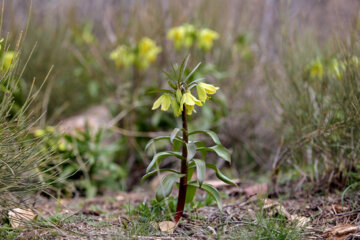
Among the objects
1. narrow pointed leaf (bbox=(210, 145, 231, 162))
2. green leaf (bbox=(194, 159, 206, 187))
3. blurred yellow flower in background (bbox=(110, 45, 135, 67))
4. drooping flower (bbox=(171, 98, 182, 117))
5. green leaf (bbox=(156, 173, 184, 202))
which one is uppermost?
blurred yellow flower in background (bbox=(110, 45, 135, 67))

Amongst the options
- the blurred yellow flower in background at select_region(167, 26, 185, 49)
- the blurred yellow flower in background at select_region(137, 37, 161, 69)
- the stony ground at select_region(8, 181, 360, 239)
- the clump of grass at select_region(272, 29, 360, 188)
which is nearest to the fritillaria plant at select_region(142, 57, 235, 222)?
the stony ground at select_region(8, 181, 360, 239)

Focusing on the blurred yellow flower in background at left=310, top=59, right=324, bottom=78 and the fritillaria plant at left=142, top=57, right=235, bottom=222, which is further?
the blurred yellow flower in background at left=310, top=59, right=324, bottom=78

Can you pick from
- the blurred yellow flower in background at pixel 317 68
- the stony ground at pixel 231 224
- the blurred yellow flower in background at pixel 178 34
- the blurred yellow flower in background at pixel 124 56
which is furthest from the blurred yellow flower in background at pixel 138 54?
the stony ground at pixel 231 224

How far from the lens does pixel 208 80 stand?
4.60m

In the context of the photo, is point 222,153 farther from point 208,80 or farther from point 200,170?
point 208,80

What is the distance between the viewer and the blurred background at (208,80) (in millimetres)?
2697

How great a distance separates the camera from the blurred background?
2.70 meters

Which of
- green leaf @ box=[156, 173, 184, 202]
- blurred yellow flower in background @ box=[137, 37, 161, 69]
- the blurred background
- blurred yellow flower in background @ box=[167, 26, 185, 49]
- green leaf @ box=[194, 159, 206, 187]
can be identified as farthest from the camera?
blurred yellow flower in background @ box=[137, 37, 161, 69]

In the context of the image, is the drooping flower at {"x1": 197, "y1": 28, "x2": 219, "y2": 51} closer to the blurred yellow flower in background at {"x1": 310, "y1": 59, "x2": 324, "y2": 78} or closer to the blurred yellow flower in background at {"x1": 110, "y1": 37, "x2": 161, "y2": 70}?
the blurred yellow flower in background at {"x1": 110, "y1": 37, "x2": 161, "y2": 70}

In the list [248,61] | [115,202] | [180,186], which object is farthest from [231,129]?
[180,186]

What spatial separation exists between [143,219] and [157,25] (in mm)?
3251

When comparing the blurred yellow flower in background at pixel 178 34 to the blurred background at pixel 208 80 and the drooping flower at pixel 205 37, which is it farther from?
the drooping flower at pixel 205 37

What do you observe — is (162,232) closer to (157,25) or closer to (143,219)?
(143,219)

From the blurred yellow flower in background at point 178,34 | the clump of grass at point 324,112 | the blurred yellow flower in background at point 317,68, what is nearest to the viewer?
the clump of grass at point 324,112
